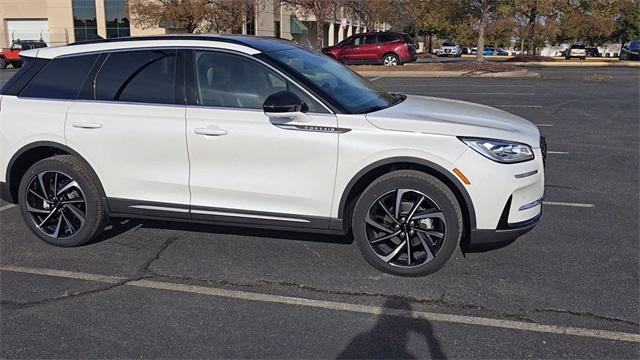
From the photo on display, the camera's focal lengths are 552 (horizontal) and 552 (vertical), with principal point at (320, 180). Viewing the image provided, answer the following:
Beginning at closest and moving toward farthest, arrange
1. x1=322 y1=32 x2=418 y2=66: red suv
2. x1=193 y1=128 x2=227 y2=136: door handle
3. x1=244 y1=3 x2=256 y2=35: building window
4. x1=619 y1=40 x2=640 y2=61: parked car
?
x1=193 y1=128 x2=227 y2=136: door handle
x1=322 y1=32 x2=418 y2=66: red suv
x1=244 y1=3 x2=256 y2=35: building window
x1=619 y1=40 x2=640 y2=61: parked car

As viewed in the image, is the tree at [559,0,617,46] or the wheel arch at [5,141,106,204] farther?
the tree at [559,0,617,46]

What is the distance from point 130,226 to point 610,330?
4244 mm

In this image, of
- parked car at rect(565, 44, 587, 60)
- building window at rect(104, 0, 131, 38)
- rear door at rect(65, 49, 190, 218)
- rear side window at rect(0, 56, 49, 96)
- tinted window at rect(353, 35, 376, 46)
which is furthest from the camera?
parked car at rect(565, 44, 587, 60)

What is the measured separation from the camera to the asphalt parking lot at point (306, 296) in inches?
131

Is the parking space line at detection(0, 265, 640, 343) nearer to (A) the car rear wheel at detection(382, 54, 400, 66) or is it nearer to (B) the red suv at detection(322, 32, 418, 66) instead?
(B) the red suv at detection(322, 32, 418, 66)

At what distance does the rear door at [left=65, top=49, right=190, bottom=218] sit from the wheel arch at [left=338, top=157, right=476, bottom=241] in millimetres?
1315

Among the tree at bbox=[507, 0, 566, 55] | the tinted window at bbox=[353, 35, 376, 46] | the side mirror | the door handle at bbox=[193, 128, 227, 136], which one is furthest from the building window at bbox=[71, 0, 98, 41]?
the side mirror

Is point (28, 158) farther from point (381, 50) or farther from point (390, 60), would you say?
point (390, 60)

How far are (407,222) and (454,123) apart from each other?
81 cm

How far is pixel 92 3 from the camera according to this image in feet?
150

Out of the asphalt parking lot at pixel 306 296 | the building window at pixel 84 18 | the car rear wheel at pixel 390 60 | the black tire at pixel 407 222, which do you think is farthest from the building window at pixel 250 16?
the black tire at pixel 407 222

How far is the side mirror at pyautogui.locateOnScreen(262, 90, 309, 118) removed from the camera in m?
4.00

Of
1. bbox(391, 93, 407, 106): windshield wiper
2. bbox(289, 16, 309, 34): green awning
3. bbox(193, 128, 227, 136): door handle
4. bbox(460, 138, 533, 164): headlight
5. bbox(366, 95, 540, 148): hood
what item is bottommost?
bbox(460, 138, 533, 164): headlight

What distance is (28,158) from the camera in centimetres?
494
